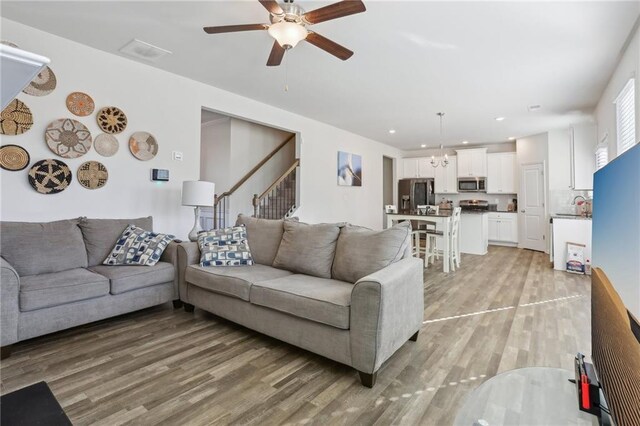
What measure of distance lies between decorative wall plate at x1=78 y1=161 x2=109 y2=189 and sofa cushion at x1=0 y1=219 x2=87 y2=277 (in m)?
0.48

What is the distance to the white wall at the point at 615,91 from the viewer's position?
2914 millimetres

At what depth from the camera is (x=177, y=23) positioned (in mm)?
2811

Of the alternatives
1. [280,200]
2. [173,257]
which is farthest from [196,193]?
[280,200]

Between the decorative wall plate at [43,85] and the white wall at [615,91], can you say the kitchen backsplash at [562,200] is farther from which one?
the decorative wall plate at [43,85]

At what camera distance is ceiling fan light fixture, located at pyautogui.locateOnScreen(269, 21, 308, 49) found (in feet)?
7.30

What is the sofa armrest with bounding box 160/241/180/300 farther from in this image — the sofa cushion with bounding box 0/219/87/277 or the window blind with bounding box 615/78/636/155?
the window blind with bounding box 615/78/636/155

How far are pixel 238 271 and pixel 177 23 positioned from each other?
2.31 meters

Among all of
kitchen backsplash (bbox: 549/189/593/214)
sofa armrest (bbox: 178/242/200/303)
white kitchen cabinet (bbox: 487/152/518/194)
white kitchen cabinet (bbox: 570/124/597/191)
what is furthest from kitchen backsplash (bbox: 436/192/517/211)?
sofa armrest (bbox: 178/242/200/303)

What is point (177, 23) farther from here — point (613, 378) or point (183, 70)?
point (613, 378)

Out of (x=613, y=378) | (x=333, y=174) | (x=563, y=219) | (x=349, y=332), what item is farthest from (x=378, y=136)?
(x=613, y=378)

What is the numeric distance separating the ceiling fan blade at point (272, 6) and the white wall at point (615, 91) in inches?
128

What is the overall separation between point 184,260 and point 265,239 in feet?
2.69

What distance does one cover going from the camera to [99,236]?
304 centimetres

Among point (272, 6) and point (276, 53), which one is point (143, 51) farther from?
point (272, 6)
